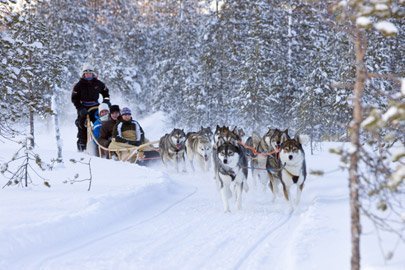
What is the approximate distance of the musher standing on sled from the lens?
11.2 metres

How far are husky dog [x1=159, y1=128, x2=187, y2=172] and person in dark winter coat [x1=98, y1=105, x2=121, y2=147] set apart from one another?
1173mm

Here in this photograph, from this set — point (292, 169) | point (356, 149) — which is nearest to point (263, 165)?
point (292, 169)

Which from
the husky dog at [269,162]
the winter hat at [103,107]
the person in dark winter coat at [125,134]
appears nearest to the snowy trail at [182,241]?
the husky dog at [269,162]

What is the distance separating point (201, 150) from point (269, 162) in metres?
3.09

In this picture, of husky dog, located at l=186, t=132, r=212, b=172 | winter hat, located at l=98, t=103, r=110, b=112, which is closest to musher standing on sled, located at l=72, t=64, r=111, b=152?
winter hat, located at l=98, t=103, r=110, b=112

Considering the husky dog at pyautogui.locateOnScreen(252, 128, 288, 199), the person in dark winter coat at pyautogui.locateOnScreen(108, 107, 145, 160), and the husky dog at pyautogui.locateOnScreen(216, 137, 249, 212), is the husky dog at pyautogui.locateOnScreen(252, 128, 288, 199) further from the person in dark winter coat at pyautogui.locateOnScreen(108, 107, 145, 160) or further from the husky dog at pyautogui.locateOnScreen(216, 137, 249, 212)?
the person in dark winter coat at pyautogui.locateOnScreen(108, 107, 145, 160)

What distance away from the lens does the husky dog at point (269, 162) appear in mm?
7469

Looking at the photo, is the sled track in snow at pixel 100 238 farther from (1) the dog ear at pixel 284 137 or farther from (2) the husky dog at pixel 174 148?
(2) the husky dog at pixel 174 148

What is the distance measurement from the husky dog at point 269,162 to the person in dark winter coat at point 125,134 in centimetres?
320

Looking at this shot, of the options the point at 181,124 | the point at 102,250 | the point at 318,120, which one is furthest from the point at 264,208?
the point at 181,124

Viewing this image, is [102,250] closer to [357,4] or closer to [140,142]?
[357,4]

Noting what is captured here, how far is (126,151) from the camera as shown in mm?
10945

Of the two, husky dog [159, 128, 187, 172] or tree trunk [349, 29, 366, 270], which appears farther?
husky dog [159, 128, 187, 172]

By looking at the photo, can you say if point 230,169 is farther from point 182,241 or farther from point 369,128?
point 369,128
